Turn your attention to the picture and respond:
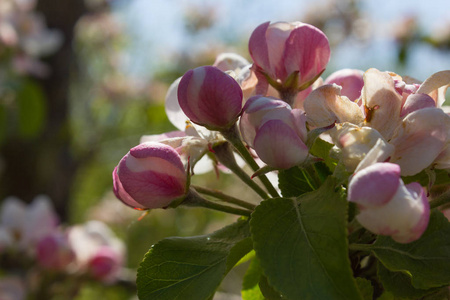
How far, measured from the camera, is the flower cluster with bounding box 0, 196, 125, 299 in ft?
4.23

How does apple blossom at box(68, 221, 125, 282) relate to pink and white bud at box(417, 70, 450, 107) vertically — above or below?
below

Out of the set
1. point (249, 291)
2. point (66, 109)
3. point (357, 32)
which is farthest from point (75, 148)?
point (249, 291)

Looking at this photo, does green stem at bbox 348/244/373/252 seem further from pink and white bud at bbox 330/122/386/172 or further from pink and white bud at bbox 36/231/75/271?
pink and white bud at bbox 36/231/75/271

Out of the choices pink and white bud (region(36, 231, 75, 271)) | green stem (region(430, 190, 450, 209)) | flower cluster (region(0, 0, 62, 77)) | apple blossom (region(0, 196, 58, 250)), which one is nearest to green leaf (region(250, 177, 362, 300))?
green stem (region(430, 190, 450, 209))

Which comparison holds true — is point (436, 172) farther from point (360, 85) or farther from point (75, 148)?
point (75, 148)

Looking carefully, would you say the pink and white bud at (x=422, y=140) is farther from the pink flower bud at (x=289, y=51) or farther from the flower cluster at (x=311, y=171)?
the pink flower bud at (x=289, y=51)

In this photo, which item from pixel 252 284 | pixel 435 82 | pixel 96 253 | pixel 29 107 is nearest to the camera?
pixel 435 82

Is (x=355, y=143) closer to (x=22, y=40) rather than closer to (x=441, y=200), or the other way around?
(x=441, y=200)

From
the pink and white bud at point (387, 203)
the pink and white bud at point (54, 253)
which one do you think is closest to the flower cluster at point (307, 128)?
the pink and white bud at point (387, 203)

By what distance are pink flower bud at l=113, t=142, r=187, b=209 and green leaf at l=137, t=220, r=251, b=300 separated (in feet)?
0.15

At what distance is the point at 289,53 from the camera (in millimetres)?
493

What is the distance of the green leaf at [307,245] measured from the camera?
0.35 metres

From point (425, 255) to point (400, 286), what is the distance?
0.12 feet

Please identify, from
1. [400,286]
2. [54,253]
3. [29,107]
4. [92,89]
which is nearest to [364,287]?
[400,286]
